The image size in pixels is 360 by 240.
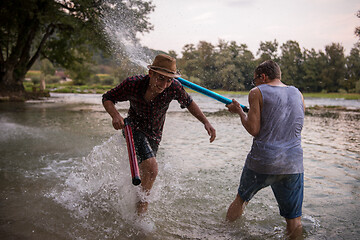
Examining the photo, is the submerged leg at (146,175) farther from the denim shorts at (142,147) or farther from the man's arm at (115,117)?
the man's arm at (115,117)

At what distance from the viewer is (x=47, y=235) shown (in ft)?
10.5

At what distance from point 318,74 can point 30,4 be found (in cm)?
1836

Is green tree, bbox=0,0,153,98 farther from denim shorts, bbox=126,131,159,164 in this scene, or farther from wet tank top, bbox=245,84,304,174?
wet tank top, bbox=245,84,304,174

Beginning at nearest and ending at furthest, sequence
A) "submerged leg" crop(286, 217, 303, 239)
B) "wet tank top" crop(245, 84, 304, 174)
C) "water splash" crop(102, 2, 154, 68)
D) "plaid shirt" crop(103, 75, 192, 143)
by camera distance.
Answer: "wet tank top" crop(245, 84, 304, 174), "submerged leg" crop(286, 217, 303, 239), "plaid shirt" crop(103, 75, 192, 143), "water splash" crop(102, 2, 154, 68)

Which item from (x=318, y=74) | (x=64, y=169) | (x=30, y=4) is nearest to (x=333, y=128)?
Answer: (x=64, y=169)

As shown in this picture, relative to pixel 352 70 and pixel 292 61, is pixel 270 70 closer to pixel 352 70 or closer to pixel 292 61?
pixel 292 61

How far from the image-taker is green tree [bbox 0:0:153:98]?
48.5 feet

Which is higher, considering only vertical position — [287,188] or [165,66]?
[165,66]

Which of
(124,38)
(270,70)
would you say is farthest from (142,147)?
(124,38)

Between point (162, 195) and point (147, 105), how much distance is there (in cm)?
152

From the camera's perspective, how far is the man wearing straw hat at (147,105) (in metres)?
3.41

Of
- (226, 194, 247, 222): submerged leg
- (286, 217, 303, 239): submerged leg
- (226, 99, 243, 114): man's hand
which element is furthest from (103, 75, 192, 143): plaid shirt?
(286, 217, 303, 239): submerged leg

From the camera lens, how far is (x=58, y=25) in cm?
2317

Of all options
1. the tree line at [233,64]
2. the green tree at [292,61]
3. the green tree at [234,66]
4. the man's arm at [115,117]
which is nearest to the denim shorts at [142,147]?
the man's arm at [115,117]
